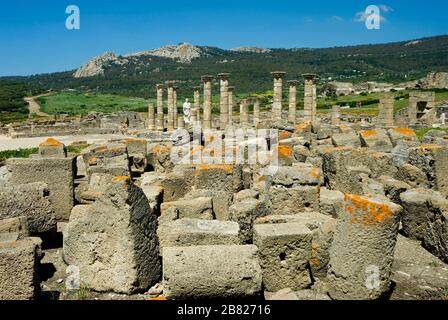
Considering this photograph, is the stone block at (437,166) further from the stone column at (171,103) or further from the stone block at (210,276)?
the stone column at (171,103)

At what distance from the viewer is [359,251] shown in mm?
5797

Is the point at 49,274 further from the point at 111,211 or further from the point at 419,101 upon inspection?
the point at 419,101

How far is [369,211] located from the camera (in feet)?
19.0

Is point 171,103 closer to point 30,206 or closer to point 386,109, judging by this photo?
point 386,109

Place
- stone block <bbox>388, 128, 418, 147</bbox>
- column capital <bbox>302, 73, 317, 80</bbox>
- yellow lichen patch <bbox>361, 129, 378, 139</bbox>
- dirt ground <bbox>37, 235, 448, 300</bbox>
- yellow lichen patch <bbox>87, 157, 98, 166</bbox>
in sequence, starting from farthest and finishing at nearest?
column capital <bbox>302, 73, 317, 80</bbox>, yellow lichen patch <bbox>361, 129, 378, 139</bbox>, stone block <bbox>388, 128, 418, 147</bbox>, yellow lichen patch <bbox>87, 157, 98, 166</bbox>, dirt ground <bbox>37, 235, 448, 300</bbox>

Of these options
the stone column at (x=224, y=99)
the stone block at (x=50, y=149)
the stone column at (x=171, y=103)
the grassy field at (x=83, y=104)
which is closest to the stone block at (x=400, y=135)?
the stone block at (x=50, y=149)

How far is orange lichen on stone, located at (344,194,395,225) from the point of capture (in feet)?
18.8

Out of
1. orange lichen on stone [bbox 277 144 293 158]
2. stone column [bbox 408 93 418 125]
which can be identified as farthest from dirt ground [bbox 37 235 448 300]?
stone column [bbox 408 93 418 125]

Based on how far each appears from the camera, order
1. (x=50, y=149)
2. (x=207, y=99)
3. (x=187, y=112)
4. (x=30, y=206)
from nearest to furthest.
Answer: (x=30, y=206)
(x=50, y=149)
(x=207, y=99)
(x=187, y=112)

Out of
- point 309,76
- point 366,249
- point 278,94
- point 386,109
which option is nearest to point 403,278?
point 366,249

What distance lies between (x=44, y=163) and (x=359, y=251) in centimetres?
592

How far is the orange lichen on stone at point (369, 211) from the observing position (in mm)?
5745

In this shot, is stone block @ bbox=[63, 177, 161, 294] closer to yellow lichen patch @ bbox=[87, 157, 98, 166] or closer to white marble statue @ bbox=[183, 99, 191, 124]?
yellow lichen patch @ bbox=[87, 157, 98, 166]

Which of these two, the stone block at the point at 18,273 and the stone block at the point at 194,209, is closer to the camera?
the stone block at the point at 18,273
